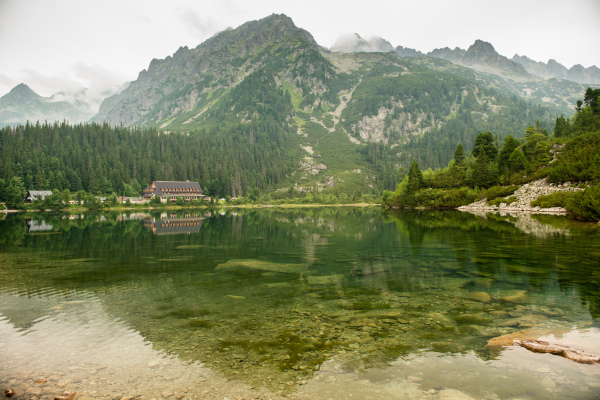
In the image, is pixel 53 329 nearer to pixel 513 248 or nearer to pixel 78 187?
pixel 513 248

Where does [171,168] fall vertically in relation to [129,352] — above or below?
above

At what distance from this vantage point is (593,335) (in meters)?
10.3

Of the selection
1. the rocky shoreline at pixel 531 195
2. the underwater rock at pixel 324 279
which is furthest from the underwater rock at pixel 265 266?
the rocky shoreline at pixel 531 195

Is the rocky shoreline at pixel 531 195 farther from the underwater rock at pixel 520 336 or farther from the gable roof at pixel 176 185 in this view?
the gable roof at pixel 176 185

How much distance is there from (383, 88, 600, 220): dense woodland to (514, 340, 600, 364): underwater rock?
2569 inches

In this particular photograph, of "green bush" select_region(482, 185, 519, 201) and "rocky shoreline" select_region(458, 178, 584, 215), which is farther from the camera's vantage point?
"green bush" select_region(482, 185, 519, 201)

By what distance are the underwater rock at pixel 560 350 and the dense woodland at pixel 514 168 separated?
65.3 metres

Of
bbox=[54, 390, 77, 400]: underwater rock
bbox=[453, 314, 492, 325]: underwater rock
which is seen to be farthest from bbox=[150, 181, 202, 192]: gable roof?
bbox=[453, 314, 492, 325]: underwater rock

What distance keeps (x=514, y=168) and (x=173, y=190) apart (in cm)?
15601

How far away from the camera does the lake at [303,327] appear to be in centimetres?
802

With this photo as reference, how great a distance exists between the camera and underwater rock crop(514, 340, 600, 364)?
8.69m

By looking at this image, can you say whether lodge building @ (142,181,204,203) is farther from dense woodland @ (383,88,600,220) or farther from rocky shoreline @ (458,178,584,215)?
rocky shoreline @ (458,178,584,215)

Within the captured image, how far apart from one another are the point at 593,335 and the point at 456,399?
6429 millimetres

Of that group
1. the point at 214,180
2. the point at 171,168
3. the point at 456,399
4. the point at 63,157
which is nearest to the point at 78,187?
the point at 63,157
